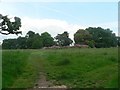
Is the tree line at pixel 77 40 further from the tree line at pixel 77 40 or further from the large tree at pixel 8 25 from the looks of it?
the large tree at pixel 8 25

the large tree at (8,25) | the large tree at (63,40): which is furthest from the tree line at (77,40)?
the large tree at (8,25)

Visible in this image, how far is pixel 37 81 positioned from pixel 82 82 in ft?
6.79

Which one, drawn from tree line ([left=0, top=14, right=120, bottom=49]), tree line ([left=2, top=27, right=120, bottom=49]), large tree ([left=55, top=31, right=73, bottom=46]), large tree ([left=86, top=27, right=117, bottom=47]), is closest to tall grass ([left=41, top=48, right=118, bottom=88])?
tree line ([left=0, top=14, right=120, bottom=49])

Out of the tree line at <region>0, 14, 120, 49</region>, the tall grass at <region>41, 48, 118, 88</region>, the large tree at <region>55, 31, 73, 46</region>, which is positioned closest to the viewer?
the tall grass at <region>41, 48, 118, 88</region>

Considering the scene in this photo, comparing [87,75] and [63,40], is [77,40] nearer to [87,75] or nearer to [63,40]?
[63,40]

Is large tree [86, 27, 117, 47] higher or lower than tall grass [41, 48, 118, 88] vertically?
higher

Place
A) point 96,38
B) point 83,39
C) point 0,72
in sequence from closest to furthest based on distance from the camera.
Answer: point 0,72 < point 83,39 < point 96,38

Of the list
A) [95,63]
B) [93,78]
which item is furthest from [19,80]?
[95,63]

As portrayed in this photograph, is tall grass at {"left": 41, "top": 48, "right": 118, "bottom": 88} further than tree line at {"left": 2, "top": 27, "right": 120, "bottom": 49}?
No

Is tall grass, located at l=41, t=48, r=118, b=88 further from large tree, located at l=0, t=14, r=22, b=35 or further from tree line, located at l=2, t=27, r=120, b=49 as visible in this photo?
tree line, located at l=2, t=27, r=120, b=49

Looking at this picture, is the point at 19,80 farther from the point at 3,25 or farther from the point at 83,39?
the point at 83,39

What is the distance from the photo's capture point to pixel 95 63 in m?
20.7

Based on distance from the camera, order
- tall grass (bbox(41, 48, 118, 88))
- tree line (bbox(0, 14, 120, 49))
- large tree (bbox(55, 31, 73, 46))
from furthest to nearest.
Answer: large tree (bbox(55, 31, 73, 46))
tree line (bbox(0, 14, 120, 49))
tall grass (bbox(41, 48, 118, 88))

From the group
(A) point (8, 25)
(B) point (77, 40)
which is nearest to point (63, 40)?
A: (B) point (77, 40)
